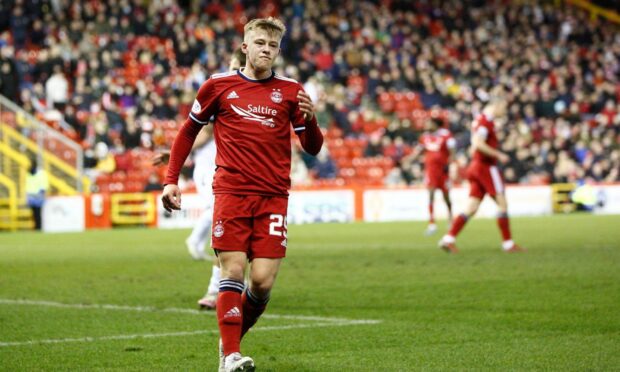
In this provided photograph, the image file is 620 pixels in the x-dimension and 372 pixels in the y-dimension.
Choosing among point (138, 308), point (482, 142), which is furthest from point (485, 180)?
point (138, 308)

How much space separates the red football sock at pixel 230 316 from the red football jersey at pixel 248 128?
0.58 m

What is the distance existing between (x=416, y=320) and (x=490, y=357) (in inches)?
78.8

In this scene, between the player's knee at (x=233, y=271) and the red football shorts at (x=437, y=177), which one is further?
the red football shorts at (x=437, y=177)

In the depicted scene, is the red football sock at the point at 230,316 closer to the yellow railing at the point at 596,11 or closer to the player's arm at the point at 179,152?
the player's arm at the point at 179,152

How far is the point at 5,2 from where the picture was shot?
31594 mm

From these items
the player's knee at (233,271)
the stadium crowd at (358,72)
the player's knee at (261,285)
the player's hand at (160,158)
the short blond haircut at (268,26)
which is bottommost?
the player's knee at (261,285)

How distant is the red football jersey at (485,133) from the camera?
16.6 meters

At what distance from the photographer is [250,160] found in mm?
6527

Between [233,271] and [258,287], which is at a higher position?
[233,271]

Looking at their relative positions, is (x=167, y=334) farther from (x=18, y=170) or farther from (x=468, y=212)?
(x=18, y=170)

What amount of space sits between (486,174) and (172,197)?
36.1ft

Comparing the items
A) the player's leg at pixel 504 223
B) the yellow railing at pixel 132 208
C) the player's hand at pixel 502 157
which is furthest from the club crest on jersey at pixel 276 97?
the yellow railing at pixel 132 208

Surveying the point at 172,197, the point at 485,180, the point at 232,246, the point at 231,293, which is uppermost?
the point at 172,197

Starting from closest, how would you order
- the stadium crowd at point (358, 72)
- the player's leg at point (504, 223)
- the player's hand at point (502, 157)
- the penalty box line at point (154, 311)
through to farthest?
the penalty box line at point (154, 311) → the player's hand at point (502, 157) → the player's leg at point (504, 223) → the stadium crowd at point (358, 72)
